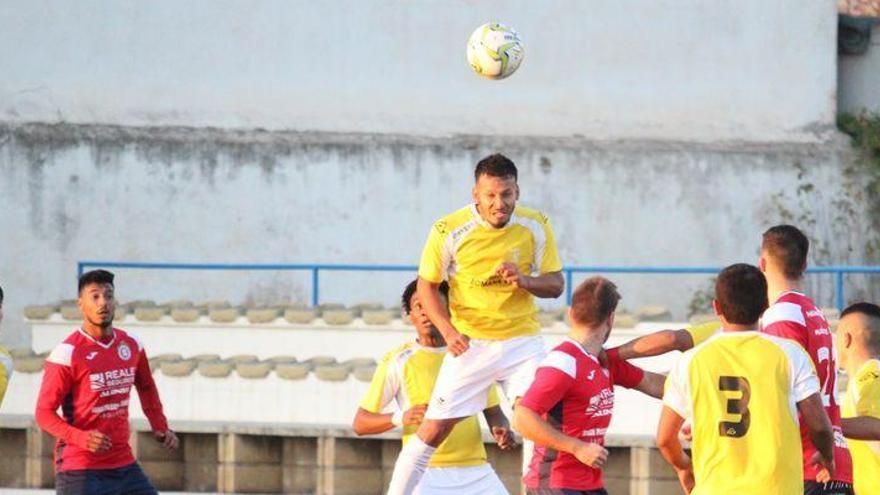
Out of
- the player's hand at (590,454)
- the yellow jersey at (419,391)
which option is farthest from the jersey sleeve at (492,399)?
the player's hand at (590,454)

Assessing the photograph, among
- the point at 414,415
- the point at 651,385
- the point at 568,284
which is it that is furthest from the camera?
the point at 568,284

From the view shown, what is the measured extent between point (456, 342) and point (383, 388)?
91 cm

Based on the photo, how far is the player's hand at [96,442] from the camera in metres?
11.5

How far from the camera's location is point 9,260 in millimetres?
25453

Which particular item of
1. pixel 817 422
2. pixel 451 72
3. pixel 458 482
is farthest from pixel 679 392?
pixel 451 72

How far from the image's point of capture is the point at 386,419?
1141 cm

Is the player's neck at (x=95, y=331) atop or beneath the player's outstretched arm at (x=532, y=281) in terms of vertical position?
beneath

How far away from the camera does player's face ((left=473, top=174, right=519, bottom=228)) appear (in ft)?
35.4

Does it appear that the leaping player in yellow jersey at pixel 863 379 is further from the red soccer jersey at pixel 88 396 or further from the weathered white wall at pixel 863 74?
the weathered white wall at pixel 863 74

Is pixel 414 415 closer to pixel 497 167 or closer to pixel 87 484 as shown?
pixel 497 167

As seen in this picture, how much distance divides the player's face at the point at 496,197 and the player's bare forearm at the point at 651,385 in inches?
61.8

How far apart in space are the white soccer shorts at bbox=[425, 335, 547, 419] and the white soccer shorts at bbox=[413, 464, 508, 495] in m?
0.51

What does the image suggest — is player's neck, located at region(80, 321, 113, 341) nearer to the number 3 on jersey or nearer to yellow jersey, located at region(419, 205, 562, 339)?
yellow jersey, located at region(419, 205, 562, 339)

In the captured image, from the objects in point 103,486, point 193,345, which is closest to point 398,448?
point 193,345
